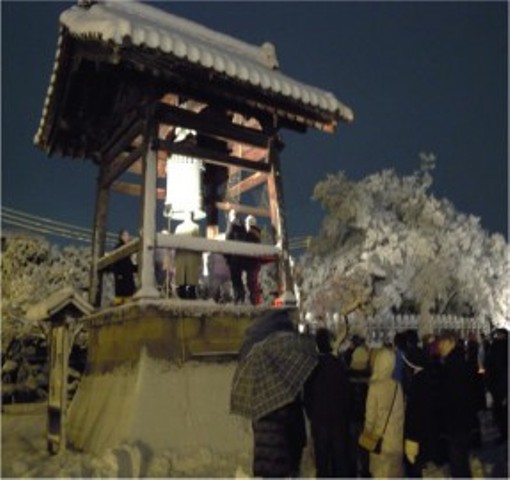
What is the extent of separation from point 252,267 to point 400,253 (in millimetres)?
18655

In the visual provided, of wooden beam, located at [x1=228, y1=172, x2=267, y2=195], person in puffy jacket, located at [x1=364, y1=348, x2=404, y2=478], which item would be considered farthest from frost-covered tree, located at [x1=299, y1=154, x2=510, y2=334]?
person in puffy jacket, located at [x1=364, y1=348, x2=404, y2=478]

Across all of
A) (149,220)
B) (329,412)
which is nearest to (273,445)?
(329,412)

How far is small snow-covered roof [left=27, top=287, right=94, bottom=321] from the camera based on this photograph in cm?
841

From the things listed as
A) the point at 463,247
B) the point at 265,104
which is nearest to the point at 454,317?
the point at 463,247

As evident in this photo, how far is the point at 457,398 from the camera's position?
5.62 metres

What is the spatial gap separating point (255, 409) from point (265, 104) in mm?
5356

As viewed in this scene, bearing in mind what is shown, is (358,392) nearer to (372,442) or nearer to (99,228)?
(372,442)

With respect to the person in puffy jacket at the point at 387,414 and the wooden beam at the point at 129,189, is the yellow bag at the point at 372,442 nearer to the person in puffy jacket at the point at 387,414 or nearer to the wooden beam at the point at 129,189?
the person in puffy jacket at the point at 387,414

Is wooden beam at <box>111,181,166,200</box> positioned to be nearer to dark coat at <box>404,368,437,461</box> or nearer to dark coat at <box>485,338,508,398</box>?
dark coat at <box>404,368,437,461</box>

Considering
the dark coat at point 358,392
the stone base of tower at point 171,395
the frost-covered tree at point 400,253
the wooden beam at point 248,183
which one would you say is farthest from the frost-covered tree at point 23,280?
the frost-covered tree at point 400,253

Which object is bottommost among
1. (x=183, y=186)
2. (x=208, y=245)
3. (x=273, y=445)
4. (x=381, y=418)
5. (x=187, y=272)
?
(x=273, y=445)

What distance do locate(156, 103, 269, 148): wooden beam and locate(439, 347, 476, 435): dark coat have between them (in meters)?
4.90

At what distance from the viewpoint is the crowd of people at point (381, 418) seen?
4855mm

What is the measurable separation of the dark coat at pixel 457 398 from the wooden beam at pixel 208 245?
134 inches
